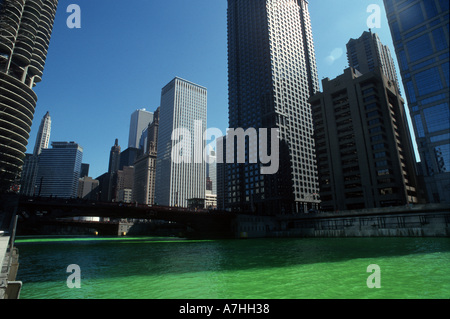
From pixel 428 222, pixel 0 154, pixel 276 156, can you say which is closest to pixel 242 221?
pixel 428 222

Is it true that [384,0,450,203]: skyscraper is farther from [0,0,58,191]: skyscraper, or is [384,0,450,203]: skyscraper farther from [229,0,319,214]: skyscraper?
[0,0,58,191]: skyscraper

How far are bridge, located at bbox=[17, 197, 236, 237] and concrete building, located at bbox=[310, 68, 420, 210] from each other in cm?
5347

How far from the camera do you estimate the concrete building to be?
4043 inches

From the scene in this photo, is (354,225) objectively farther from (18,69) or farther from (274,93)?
(18,69)

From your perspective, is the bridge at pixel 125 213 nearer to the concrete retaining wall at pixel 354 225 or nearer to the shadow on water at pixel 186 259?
the concrete retaining wall at pixel 354 225

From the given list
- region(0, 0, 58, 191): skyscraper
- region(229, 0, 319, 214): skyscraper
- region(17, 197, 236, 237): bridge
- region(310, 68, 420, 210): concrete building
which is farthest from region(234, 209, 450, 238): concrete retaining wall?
region(0, 0, 58, 191): skyscraper

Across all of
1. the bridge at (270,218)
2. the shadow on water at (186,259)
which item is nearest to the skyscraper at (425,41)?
the shadow on water at (186,259)

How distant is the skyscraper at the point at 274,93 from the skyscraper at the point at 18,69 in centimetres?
10040

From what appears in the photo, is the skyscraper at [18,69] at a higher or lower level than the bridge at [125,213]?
higher

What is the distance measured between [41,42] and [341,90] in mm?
134328

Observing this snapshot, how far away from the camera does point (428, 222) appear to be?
209 feet

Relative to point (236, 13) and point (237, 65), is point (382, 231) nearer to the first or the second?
point (237, 65)

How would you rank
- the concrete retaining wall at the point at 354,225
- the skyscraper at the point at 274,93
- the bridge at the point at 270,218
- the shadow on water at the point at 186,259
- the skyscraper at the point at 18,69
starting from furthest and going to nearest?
the skyscraper at the point at 274,93 < the skyscraper at the point at 18,69 < the concrete retaining wall at the point at 354,225 < the bridge at the point at 270,218 < the shadow on water at the point at 186,259

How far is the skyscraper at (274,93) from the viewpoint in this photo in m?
146
